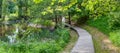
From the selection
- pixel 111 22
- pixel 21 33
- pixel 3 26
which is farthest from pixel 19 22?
pixel 3 26

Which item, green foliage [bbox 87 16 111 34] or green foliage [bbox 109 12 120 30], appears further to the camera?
green foliage [bbox 87 16 111 34]

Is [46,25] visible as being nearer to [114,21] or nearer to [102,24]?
[102,24]

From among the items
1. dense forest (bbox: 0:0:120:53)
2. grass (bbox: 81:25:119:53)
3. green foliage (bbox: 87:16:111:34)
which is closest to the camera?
dense forest (bbox: 0:0:120:53)

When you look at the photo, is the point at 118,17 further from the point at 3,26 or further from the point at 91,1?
the point at 3,26

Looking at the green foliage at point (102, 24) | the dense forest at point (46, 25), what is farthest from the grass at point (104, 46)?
the green foliage at point (102, 24)

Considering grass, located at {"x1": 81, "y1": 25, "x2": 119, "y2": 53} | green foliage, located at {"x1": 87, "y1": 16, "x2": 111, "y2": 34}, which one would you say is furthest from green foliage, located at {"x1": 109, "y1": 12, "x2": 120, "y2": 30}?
grass, located at {"x1": 81, "y1": 25, "x2": 119, "y2": 53}

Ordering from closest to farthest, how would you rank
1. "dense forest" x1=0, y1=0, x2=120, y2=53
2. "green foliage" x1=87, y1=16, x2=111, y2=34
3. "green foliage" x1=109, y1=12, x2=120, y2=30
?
"dense forest" x1=0, y1=0, x2=120, y2=53, "green foliage" x1=109, y1=12, x2=120, y2=30, "green foliage" x1=87, y1=16, x2=111, y2=34

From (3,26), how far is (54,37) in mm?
15193

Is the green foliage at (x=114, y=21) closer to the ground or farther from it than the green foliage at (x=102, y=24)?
farther from it

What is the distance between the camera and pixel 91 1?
23.3 feet

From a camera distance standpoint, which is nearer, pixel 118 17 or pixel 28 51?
pixel 28 51

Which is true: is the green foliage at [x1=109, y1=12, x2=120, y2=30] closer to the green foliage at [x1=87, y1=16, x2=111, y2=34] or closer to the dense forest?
the dense forest

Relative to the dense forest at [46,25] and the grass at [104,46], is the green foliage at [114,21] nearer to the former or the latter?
the dense forest at [46,25]

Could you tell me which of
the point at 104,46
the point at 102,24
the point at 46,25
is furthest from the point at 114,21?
the point at 46,25
